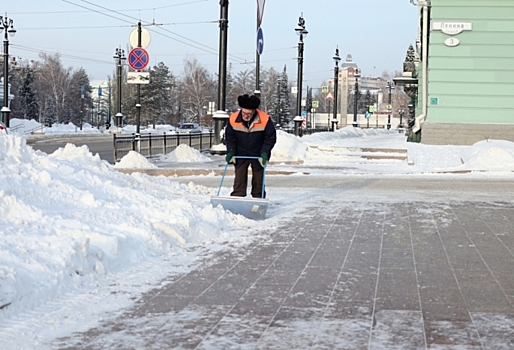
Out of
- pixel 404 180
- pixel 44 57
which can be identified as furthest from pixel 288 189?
pixel 44 57

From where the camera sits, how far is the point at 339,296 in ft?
20.4

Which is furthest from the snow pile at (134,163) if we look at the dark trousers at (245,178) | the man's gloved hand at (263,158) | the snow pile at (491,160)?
the man's gloved hand at (263,158)

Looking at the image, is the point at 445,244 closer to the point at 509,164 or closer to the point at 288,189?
the point at 288,189

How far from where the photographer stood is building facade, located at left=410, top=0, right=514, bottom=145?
89.6 ft

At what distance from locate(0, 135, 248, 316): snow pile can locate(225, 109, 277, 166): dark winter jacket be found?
1.03 meters

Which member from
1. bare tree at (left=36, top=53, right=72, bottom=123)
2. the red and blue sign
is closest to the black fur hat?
the red and blue sign

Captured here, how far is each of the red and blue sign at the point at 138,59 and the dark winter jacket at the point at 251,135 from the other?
13385 millimetres

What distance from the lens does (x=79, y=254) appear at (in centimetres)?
677

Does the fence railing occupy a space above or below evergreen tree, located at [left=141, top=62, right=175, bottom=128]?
below

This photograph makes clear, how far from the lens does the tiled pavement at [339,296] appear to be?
498 cm

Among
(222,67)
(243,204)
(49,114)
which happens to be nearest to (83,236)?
(243,204)

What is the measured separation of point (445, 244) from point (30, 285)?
4.84 metres

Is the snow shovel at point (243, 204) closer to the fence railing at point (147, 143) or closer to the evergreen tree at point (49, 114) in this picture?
the fence railing at point (147, 143)

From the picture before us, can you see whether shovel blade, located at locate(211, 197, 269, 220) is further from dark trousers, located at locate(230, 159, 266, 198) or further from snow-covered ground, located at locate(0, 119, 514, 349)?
dark trousers, located at locate(230, 159, 266, 198)
